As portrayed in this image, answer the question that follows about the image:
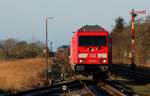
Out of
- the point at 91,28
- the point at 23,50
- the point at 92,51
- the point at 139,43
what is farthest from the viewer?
the point at 23,50

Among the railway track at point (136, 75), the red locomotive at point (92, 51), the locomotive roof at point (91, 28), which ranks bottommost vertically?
the railway track at point (136, 75)

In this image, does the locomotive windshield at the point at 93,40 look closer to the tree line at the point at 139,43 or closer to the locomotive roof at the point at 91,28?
the locomotive roof at the point at 91,28

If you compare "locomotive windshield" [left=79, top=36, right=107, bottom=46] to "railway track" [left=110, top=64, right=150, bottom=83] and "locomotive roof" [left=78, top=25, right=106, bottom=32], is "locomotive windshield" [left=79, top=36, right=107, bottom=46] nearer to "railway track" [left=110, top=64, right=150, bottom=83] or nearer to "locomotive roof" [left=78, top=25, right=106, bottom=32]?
"locomotive roof" [left=78, top=25, right=106, bottom=32]

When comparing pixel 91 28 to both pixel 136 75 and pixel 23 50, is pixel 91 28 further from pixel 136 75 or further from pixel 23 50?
pixel 23 50

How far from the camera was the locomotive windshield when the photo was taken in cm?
3409

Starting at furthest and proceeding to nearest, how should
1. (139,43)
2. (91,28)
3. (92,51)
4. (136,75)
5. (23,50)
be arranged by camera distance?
(23,50), (139,43), (136,75), (91,28), (92,51)

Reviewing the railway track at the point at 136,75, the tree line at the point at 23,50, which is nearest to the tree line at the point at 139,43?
the tree line at the point at 23,50

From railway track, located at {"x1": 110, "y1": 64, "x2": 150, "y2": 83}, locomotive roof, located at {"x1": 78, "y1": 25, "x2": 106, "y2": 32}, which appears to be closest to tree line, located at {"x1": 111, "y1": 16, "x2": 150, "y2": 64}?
railway track, located at {"x1": 110, "y1": 64, "x2": 150, "y2": 83}

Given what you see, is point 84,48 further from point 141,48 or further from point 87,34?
point 141,48

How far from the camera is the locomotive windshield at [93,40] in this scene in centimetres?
3409

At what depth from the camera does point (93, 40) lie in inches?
1341

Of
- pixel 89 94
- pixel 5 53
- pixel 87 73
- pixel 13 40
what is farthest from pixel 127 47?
pixel 89 94

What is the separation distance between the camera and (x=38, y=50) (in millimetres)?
124750

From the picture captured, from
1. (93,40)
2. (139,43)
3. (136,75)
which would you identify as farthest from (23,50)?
(93,40)
